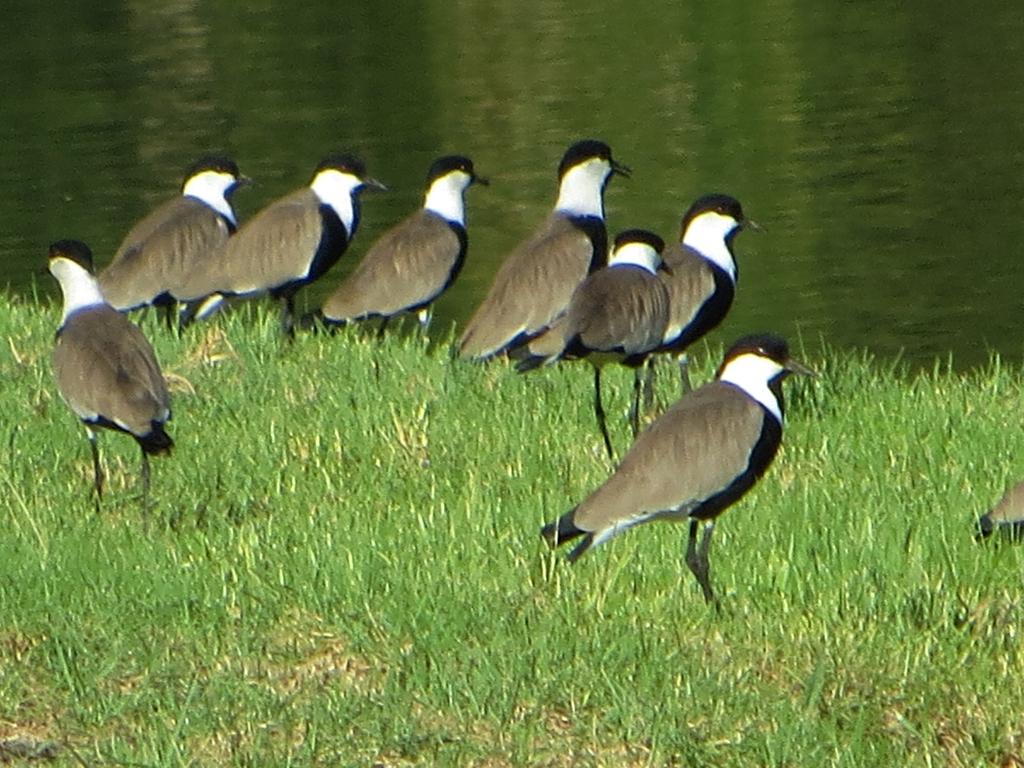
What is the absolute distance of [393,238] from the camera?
1042 cm

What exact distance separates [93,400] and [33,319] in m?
3.49

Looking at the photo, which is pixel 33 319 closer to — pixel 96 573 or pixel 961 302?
pixel 96 573

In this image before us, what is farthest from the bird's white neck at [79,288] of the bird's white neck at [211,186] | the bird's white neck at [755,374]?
the bird's white neck at [211,186]

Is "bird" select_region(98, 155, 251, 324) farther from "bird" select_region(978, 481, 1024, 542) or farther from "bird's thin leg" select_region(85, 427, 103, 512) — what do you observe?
"bird" select_region(978, 481, 1024, 542)

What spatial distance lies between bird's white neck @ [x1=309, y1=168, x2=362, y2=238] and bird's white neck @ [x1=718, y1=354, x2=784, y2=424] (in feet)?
16.5

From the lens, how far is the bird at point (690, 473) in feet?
19.0

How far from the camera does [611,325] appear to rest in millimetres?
7758

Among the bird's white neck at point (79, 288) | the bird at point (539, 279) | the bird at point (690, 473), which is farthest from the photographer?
the bird at point (539, 279)

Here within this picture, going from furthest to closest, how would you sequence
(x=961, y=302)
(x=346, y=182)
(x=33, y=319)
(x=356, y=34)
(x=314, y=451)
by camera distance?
(x=356, y=34)
(x=961, y=302)
(x=346, y=182)
(x=33, y=319)
(x=314, y=451)

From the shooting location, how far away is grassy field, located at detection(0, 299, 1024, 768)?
488cm

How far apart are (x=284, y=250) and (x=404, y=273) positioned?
663mm

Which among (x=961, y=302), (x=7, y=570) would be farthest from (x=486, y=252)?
(x=7, y=570)

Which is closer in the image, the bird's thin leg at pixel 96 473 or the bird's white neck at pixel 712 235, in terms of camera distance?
the bird's thin leg at pixel 96 473

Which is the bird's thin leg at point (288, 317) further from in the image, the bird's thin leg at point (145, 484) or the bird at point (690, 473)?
the bird at point (690, 473)
